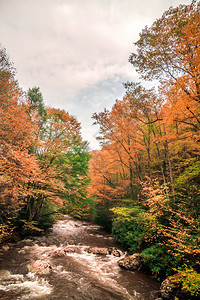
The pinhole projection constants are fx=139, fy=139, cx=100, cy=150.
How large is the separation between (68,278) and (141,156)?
10216mm

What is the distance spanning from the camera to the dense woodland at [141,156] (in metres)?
5.36

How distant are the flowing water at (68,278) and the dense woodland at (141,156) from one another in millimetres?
1174

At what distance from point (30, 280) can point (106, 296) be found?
9.75 feet

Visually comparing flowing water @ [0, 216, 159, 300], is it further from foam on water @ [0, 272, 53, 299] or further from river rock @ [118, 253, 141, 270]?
river rock @ [118, 253, 141, 270]

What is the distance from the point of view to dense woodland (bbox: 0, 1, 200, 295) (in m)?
5.36

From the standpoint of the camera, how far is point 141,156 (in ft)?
43.2

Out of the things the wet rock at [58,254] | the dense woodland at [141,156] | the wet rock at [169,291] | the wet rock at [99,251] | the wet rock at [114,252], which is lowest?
the wet rock at [99,251]

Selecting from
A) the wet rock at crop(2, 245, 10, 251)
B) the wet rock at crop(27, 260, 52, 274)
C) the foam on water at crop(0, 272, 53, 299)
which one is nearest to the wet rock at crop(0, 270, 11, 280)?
the foam on water at crop(0, 272, 53, 299)

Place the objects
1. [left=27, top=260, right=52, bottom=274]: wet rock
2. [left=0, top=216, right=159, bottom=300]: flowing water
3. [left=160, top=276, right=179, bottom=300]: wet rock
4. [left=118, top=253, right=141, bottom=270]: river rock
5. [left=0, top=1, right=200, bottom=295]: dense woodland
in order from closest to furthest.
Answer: [left=160, top=276, right=179, bottom=300]: wet rock < [left=0, top=216, right=159, bottom=300]: flowing water < [left=0, top=1, right=200, bottom=295]: dense woodland < [left=27, top=260, right=52, bottom=274]: wet rock < [left=118, top=253, right=141, bottom=270]: river rock

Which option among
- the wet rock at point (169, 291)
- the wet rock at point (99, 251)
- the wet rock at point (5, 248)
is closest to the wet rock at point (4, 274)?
the wet rock at point (5, 248)

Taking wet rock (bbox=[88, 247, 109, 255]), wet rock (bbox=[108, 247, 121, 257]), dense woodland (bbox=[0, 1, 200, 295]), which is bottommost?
wet rock (bbox=[88, 247, 109, 255])

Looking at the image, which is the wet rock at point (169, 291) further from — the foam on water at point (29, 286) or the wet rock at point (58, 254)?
the wet rock at point (58, 254)

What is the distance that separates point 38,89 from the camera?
832 inches

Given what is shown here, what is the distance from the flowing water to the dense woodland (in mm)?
1174
